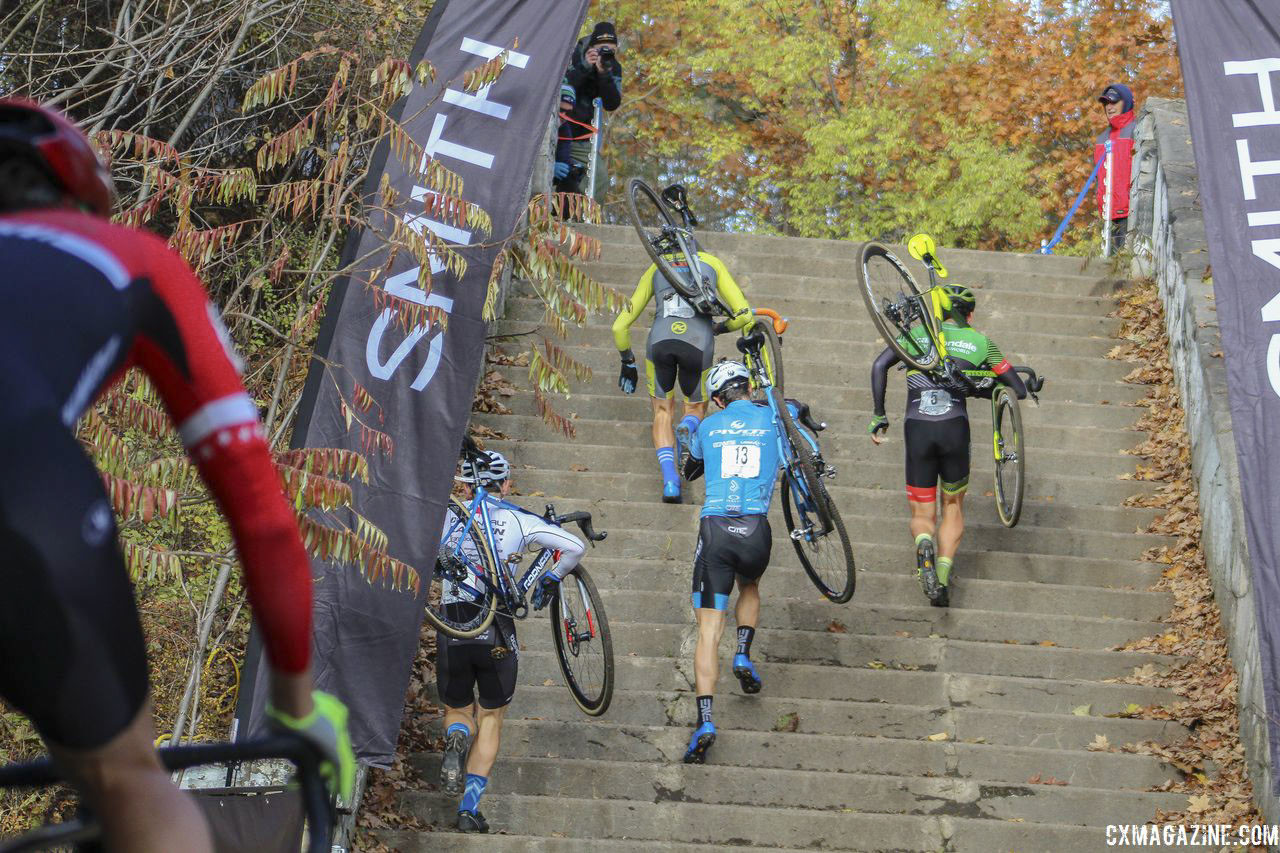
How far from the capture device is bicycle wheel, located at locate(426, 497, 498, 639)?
8.65 meters

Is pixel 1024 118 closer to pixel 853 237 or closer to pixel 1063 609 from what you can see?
pixel 853 237

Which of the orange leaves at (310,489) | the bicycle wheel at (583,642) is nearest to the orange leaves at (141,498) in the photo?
the orange leaves at (310,489)

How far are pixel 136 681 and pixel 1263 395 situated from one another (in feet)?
23.8

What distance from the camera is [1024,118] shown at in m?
25.1

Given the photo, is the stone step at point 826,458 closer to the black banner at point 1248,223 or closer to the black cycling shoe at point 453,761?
the black cycling shoe at point 453,761

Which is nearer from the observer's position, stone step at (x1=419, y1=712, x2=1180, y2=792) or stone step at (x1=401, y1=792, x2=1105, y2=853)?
stone step at (x1=401, y1=792, x2=1105, y2=853)

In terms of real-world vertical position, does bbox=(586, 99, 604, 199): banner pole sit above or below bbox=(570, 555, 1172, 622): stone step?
above

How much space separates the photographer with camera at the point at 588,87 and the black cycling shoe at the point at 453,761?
9.48 metres

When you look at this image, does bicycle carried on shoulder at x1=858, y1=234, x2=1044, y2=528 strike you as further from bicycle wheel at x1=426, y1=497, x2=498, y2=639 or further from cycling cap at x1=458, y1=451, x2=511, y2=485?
bicycle wheel at x1=426, y1=497, x2=498, y2=639

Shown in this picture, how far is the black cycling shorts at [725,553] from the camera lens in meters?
9.48

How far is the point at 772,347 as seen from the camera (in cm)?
1208

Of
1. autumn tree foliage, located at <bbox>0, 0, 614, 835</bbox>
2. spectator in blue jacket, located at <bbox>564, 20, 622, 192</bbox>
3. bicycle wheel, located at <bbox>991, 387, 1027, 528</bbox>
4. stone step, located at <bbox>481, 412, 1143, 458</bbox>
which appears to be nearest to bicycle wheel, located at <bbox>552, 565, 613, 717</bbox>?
autumn tree foliage, located at <bbox>0, 0, 614, 835</bbox>

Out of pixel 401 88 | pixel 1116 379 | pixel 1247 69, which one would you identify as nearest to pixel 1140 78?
pixel 1116 379

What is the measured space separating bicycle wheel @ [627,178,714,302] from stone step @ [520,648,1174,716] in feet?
10.6
